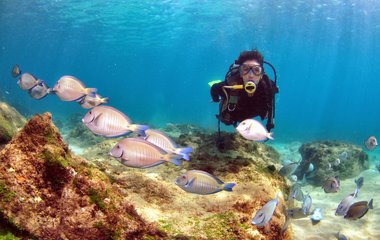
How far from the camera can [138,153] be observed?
3.15m

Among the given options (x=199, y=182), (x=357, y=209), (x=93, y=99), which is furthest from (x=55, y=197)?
(x=357, y=209)

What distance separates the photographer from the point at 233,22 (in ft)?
123

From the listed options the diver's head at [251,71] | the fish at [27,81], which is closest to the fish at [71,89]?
the fish at [27,81]

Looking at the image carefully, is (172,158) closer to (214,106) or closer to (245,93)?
(245,93)

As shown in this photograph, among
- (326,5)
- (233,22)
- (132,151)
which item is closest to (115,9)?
(233,22)

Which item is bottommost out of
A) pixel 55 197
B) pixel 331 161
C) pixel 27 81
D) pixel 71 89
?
pixel 55 197

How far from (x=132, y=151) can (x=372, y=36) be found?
48.4 metres

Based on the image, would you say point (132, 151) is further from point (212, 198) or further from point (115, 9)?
point (115, 9)

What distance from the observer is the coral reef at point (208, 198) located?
3.51m

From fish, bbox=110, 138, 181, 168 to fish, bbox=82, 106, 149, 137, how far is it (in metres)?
0.22

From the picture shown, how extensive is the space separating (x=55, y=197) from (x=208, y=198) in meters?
2.19

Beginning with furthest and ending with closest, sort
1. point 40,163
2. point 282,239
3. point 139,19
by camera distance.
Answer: point 139,19
point 282,239
point 40,163

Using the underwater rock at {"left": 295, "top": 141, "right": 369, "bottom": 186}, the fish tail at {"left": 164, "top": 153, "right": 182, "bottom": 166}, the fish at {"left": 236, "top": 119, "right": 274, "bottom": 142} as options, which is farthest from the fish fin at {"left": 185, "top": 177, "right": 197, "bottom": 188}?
the underwater rock at {"left": 295, "top": 141, "right": 369, "bottom": 186}

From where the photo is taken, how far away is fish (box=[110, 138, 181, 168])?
10.2 ft
